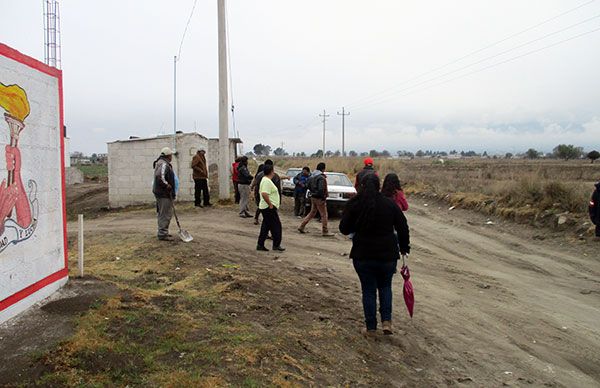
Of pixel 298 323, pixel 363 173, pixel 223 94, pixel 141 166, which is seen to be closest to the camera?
pixel 298 323

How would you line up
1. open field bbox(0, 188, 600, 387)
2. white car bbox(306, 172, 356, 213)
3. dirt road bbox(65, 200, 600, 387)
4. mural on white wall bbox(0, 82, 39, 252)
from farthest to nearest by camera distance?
white car bbox(306, 172, 356, 213), dirt road bbox(65, 200, 600, 387), mural on white wall bbox(0, 82, 39, 252), open field bbox(0, 188, 600, 387)

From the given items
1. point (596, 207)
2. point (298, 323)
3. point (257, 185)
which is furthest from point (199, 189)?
point (596, 207)

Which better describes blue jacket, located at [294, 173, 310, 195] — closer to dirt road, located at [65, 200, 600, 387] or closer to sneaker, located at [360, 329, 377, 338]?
dirt road, located at [65, 200, 600, 387]

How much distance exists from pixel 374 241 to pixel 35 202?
3.76 meters

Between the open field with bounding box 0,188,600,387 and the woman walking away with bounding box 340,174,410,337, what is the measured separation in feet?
1.36

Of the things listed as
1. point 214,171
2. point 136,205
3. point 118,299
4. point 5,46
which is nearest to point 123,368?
point 118,299

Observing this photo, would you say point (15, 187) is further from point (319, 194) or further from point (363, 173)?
point (319, 194)

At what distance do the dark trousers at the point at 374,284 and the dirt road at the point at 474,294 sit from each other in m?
0.31

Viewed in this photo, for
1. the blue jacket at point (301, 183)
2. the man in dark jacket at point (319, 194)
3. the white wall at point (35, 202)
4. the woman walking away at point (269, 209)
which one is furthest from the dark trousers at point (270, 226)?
the blue jacket at point (301, 183)

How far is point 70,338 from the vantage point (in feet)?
14.4

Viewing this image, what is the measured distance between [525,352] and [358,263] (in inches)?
86.1

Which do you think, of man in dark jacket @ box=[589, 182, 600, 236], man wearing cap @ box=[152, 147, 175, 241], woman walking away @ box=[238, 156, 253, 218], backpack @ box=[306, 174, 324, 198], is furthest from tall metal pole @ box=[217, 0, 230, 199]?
man in dark jacket @ box=[589, 182, 600, 236]

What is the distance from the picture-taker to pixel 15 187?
4.85m

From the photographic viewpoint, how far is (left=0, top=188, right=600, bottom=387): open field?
13.4 ft
